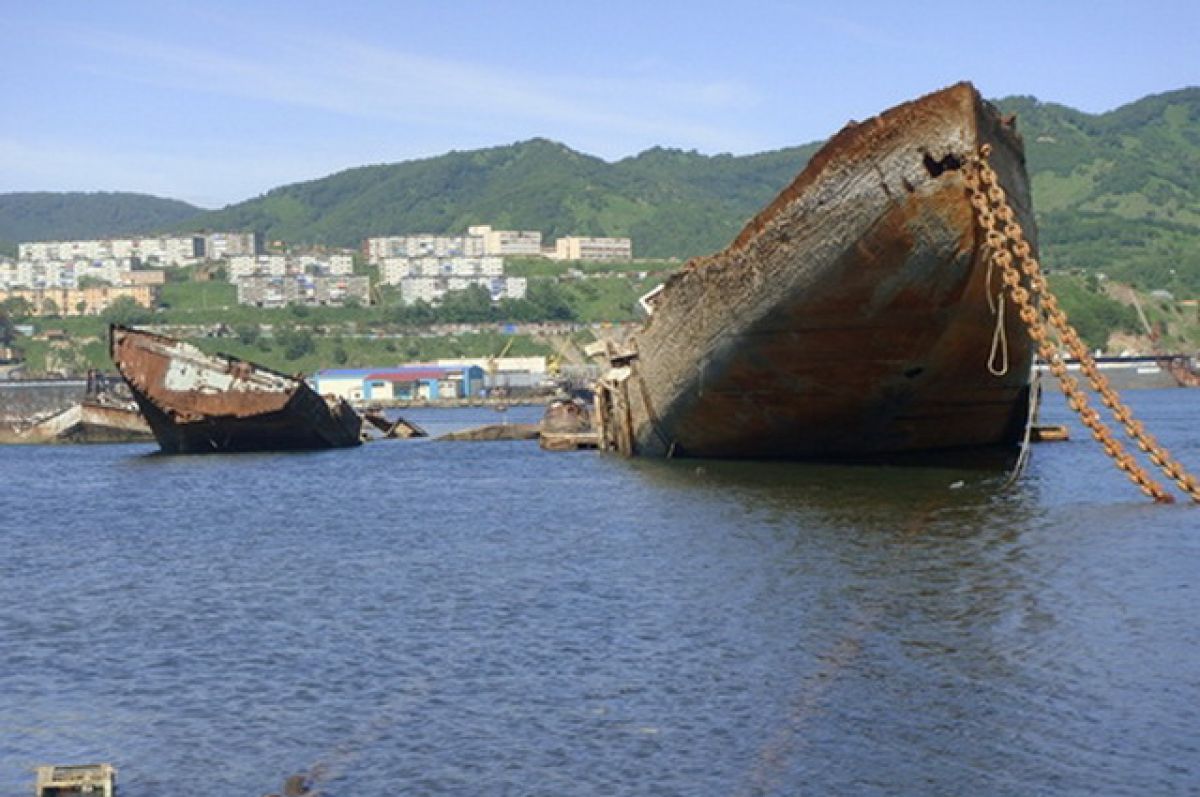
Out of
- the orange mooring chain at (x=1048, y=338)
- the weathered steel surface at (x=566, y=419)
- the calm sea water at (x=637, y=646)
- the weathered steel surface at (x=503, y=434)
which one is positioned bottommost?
the weathered steel surface at (x=503, y=434)

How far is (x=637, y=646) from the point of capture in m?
18.6

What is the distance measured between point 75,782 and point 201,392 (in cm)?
4076

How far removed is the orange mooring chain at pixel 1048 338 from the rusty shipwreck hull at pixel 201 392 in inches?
1123

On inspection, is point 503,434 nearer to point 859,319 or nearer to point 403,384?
point 859,319

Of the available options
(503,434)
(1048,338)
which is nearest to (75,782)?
(1048,338)

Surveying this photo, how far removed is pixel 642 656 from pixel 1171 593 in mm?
6705

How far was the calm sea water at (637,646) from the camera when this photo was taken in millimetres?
13969

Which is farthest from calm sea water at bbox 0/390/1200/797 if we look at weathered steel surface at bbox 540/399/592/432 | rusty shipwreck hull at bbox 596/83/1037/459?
weathered steel surface at bbox 540/399/592/432

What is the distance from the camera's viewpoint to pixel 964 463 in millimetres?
37625

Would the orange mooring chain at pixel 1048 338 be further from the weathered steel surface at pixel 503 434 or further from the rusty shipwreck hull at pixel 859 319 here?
the weathered steel surface at pixel 503 434

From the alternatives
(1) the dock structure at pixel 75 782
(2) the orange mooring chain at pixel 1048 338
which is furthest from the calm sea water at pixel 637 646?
(2) the orange mooring chain at pixel 1048 338

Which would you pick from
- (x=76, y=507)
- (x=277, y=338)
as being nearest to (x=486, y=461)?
(x=76, y=507)

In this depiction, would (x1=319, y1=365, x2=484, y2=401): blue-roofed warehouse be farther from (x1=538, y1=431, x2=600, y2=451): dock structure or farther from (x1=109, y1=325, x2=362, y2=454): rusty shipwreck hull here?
(x1=538, y1=431, x2=600, y2=451): dock structure

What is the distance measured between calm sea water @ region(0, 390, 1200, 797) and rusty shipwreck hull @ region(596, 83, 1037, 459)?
7.28 feet
